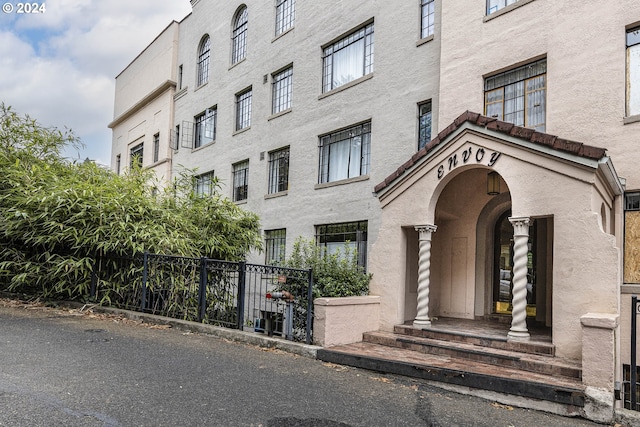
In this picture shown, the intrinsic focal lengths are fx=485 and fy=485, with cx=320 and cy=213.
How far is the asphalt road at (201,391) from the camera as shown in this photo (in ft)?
16.0

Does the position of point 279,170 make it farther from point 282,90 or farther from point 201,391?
point 201,391

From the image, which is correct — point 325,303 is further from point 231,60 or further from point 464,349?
point 231,60

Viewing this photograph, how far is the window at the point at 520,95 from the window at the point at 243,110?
11.9 m

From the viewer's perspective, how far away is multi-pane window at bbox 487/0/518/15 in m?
11.1

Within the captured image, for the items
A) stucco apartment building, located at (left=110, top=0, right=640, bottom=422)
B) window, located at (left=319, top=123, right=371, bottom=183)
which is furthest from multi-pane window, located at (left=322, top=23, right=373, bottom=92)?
window, located at (left=319, top=123, right=371, bottom=183)

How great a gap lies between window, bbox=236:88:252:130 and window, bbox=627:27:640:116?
14609 mm

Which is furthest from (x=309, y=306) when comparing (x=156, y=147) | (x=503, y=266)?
(x=156, y=147)

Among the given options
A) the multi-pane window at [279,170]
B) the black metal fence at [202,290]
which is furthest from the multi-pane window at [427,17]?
the black metal fence at [202,290]

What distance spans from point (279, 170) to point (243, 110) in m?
4.37

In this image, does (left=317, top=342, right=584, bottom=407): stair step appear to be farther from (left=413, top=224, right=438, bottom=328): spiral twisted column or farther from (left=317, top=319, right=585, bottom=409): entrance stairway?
(left=413, top=224, right=438, bottom=328): spiral twisted column

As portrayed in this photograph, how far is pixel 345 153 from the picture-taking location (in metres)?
15.6

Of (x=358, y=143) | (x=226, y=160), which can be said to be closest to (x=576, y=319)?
(x=358, y=143)

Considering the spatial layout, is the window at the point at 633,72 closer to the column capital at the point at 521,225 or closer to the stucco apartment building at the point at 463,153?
the stucco apartment building at the point at 463,153

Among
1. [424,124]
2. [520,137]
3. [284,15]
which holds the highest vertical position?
[284,15]
